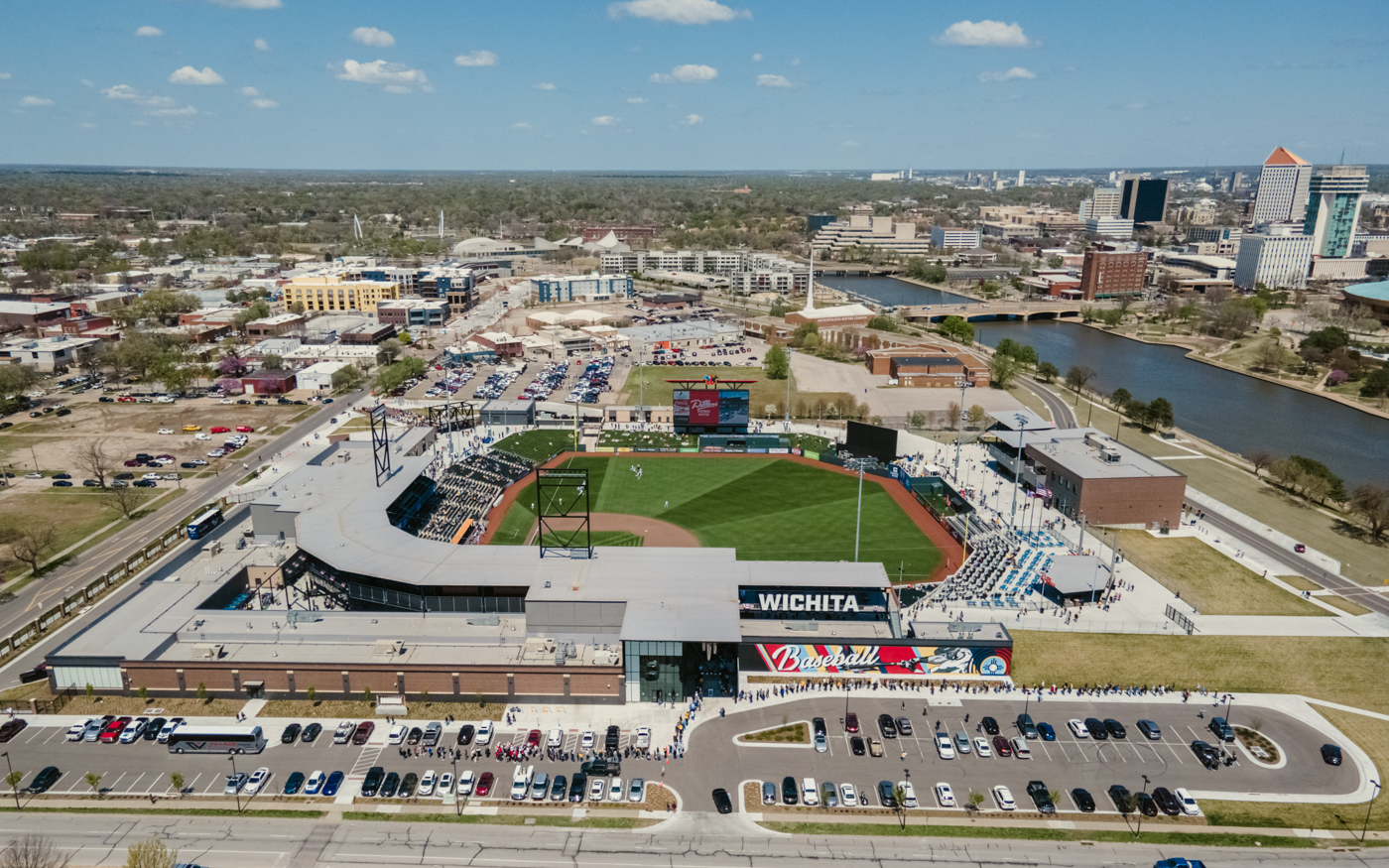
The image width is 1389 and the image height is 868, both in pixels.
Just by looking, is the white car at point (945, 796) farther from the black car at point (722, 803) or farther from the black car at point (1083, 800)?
the black car at point (722, 803)

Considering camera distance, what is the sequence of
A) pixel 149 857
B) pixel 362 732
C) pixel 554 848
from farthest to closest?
1. pixel 362 732
2. pixel 554 848
3. pixel 149 857

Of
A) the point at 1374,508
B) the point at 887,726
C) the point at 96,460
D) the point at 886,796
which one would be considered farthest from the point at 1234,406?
the point at 96,460

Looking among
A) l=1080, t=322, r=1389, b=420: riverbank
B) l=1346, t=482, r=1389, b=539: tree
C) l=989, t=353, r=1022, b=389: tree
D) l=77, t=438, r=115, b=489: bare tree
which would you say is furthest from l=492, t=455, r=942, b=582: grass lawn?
l=1080, t=322, r=1389, b=420: riverbank

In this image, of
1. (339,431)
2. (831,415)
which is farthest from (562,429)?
(831,415)

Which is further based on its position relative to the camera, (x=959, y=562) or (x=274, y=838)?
(x=959, y=562)

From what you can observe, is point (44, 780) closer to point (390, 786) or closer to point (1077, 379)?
point (390, 786)

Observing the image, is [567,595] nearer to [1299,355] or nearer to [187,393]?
[187,393]

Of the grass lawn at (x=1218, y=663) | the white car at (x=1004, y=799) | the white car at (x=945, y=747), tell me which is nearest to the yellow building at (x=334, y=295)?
the grass lawn at (x=1218, y=663)
